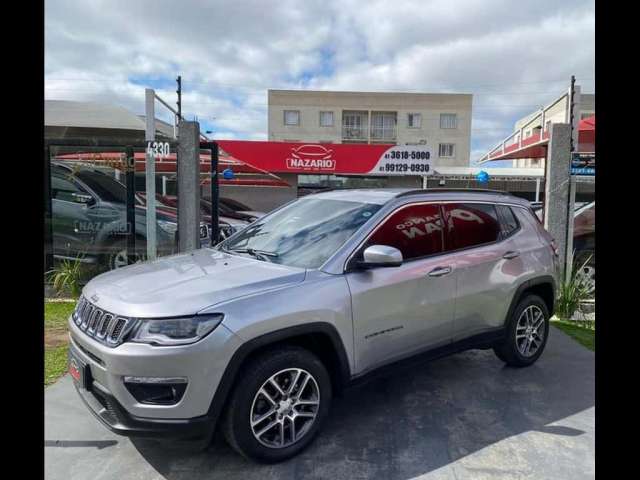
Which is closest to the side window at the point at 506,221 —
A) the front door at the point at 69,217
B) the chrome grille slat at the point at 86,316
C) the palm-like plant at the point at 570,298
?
the palm-like plant at the point at 570,298

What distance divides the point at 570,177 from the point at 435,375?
16.1ft

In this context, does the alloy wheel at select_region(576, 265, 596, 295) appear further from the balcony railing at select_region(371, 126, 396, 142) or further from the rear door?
the balcony railing at select_region(371, 126, 396, 142)

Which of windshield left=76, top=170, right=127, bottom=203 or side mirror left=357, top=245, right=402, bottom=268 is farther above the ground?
windshield left=76, top=170, right=127, bottom=203

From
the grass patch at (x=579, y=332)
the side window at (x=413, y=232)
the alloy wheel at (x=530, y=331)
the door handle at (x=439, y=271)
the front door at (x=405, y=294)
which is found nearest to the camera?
the front door at (x=405, y=294)

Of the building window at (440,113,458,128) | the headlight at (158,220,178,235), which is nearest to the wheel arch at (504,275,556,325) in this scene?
the headlight at (158,220,178,235)

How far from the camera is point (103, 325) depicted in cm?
294

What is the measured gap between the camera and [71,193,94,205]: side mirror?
8.07m

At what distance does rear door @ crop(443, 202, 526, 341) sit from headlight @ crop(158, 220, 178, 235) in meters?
5.46

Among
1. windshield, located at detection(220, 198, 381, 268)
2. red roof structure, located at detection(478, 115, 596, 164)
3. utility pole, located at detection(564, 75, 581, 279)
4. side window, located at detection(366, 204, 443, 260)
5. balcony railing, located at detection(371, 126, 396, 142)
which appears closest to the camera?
windshield, located at detection(220, 198, 381, 268)

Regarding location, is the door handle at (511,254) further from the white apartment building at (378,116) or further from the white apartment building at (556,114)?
the white apartment building at (378,116)

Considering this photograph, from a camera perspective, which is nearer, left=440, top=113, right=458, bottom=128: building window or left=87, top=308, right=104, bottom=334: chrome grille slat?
left=87, top=308, right=104, bottom=334: chrome grille slat

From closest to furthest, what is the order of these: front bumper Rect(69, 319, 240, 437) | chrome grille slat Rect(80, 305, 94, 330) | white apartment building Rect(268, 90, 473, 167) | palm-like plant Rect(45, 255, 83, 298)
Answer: front bumper Rect(69, 319, 240, 437)
chrome grille slat Rect(80, 305, 94, 330)
palm-like plant Rect(45, 255, 83, 298)
white apartment building Rect(268, 90, 473, 167)

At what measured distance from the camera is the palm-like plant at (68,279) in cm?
750
